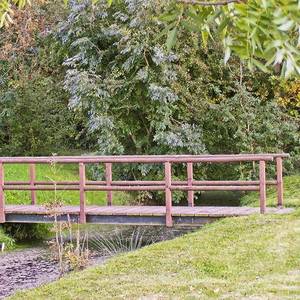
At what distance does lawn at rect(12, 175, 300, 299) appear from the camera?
6.09 meters

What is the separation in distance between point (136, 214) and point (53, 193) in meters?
5.20

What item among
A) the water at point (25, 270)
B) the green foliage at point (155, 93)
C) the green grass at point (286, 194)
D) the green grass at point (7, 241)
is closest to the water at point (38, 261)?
the water at point (25, 270)

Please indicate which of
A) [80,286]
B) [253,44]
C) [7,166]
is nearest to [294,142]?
[7,166]

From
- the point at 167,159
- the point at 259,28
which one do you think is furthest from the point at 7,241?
the point at 259,28

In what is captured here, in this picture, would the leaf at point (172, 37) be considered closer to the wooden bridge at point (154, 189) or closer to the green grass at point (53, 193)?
the wooden bridge at point (154, 189)

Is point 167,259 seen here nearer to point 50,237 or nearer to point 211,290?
point 211,290

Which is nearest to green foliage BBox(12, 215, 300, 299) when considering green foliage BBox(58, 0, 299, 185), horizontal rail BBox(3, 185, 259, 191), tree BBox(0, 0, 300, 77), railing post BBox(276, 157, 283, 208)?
horizontal rail BBox(3, 185, 259, 191)

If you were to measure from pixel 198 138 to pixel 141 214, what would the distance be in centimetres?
441

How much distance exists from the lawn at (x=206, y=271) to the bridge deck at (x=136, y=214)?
1176 millimetres

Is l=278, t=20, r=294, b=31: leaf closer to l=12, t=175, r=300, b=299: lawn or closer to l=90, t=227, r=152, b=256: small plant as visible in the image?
l=12, t=175, r=300, b=299: lawn

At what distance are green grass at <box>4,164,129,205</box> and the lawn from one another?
15.7ft

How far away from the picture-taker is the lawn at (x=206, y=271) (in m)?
6.09

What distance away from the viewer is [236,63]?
14984mm

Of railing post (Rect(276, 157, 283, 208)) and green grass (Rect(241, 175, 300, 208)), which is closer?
railing post (Rect(276, 157, 283, 208))
